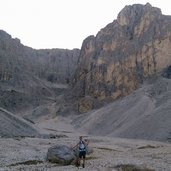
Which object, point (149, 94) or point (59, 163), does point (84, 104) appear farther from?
point (59, 163)

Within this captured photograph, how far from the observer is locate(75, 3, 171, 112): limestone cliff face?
155 m

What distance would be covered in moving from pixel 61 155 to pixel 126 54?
135m

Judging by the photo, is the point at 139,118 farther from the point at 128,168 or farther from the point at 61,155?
Answer: the point at 128,168

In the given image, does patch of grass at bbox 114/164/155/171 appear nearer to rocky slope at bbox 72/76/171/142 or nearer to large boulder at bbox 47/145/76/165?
large boulder at bbox 47/145/76/165

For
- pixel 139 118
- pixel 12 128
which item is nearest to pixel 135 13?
pixel 139 118

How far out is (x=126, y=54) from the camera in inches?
6526

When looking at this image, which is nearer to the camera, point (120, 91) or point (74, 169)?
point (74, 169)

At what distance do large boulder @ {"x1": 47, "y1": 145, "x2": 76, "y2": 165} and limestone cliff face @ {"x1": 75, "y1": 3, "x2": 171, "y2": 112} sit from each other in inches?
4678

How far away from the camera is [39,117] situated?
16238 centimetres

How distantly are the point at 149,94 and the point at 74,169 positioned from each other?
286 feet

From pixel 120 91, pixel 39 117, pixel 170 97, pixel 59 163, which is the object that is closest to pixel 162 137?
pixel 170 97

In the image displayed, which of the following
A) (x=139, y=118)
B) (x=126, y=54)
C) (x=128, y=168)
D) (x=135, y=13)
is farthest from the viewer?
(x=135, y=13)

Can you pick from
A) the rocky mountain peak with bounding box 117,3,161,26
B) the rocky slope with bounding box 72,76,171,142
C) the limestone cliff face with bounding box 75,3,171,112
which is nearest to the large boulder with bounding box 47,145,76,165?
the rocky slope with bounding box 72,76,171,142

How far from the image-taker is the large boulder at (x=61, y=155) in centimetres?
3260
